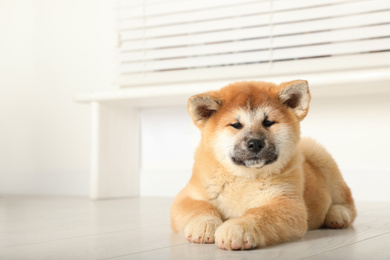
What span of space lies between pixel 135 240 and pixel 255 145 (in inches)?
15.1

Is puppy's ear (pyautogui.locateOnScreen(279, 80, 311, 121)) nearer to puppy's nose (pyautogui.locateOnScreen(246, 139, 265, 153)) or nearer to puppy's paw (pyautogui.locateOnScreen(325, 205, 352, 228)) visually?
puppy's nose (pyautogui.locateOnScreen(246, 139, 265, 153))

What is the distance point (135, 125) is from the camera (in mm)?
3135

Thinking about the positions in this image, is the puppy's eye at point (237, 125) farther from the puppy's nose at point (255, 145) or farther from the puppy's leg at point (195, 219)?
the puppy's leg at point (195, 219)

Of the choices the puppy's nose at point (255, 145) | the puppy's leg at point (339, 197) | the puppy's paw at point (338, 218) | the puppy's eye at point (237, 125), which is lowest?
the puppy's paw at point (338, 218)

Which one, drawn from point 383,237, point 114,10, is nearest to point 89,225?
point 383,237

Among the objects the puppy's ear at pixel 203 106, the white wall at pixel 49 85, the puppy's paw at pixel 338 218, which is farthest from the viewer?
the white wall at pixel 49 85

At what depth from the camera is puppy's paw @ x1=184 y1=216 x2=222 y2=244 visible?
121 centimetres

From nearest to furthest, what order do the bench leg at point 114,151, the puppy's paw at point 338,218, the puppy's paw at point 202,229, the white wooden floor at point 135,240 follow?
the white wooden floor at point 135,240
the puppy's paw at point 202,229
the puppy's paw at point 338,218
the bench leg at point 114,151

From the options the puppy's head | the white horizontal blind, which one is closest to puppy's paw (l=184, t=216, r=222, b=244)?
the puppy's head

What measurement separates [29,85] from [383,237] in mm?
2811

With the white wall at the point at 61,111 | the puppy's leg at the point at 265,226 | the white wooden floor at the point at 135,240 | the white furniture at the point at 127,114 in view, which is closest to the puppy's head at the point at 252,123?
the puppy's leg at the point at 265,226

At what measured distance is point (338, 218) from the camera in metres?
1.51

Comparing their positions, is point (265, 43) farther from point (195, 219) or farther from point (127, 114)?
point (195, 219)

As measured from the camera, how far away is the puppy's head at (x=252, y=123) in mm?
1254
